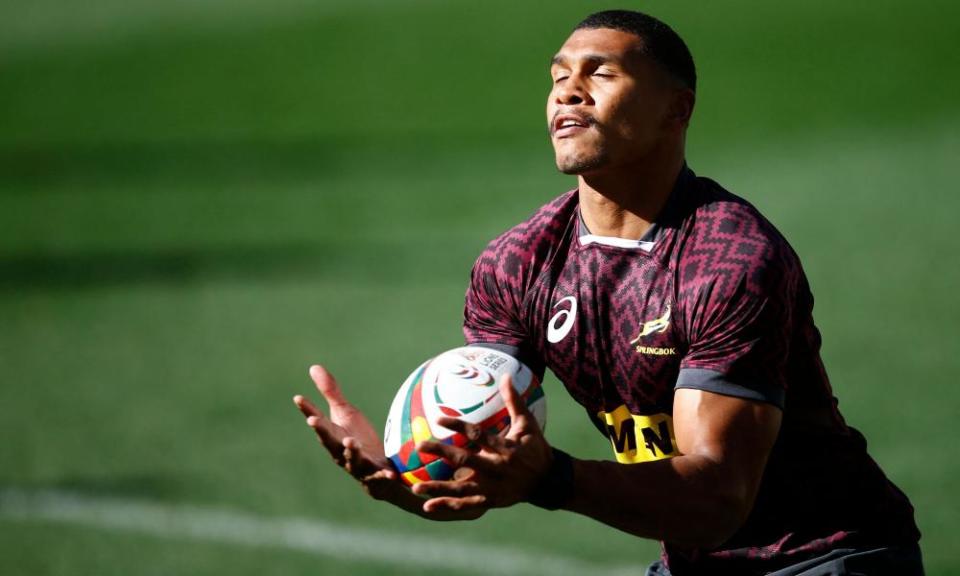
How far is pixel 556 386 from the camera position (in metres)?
10.6

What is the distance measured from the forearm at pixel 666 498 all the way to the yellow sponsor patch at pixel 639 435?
0.58 meters

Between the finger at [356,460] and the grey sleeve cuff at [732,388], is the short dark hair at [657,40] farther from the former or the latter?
the finger at [356,460]

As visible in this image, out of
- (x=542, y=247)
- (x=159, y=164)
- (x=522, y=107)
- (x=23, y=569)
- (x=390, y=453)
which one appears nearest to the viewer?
(x=390, y=453)

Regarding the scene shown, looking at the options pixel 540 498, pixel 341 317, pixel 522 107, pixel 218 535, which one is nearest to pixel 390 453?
pixel 540 498

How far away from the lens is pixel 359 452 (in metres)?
4.32

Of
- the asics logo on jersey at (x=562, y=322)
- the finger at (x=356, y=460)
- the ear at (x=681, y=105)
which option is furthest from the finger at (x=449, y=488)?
the ear at (x=681, y=105)

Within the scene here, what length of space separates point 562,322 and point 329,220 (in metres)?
10.1

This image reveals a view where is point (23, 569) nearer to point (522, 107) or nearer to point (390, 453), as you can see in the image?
point (390, 453)

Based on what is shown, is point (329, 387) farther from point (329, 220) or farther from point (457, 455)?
point (329, 220)

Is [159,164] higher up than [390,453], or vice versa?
[159,164]

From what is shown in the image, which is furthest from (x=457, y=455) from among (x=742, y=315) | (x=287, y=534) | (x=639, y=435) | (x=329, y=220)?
(x=329, y=220)

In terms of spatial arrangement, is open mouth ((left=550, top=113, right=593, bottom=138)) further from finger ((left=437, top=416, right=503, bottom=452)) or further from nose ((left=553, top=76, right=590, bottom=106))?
finger ((left=437, top=416, right=503, bottom=452))

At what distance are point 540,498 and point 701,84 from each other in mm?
15956

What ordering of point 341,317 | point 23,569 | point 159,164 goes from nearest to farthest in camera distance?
1. point 23,569
2. point 341,317
3. point 159,164
